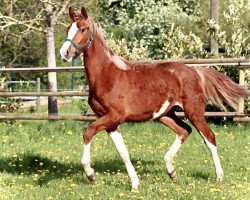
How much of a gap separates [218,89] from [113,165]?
6.65ft

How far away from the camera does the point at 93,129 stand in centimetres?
755

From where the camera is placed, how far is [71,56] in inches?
294

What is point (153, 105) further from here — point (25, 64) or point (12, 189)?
point (25, 64)

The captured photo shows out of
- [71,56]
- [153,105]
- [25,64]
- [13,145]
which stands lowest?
[25,64]

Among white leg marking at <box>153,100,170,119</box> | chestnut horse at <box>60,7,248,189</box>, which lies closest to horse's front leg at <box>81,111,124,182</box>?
chestnut horse at <box>60,7,248,189</box>

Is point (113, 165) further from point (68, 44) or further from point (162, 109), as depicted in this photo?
point (68, 44)

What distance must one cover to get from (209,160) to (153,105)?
202 centimetres

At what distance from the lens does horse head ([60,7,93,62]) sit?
746 centimetres

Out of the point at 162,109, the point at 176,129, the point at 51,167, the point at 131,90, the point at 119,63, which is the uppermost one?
the point at 119,63

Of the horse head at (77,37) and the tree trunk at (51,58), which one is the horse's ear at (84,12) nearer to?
the horse head at (77,37)

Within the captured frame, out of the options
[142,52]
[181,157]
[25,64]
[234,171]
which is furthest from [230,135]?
[25,64]

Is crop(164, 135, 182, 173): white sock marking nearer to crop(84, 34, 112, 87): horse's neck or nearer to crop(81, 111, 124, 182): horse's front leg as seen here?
crop(81, 111, 124, 182): horse's front leg

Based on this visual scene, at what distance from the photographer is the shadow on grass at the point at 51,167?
880 cm

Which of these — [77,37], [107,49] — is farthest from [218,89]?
[77,37]
